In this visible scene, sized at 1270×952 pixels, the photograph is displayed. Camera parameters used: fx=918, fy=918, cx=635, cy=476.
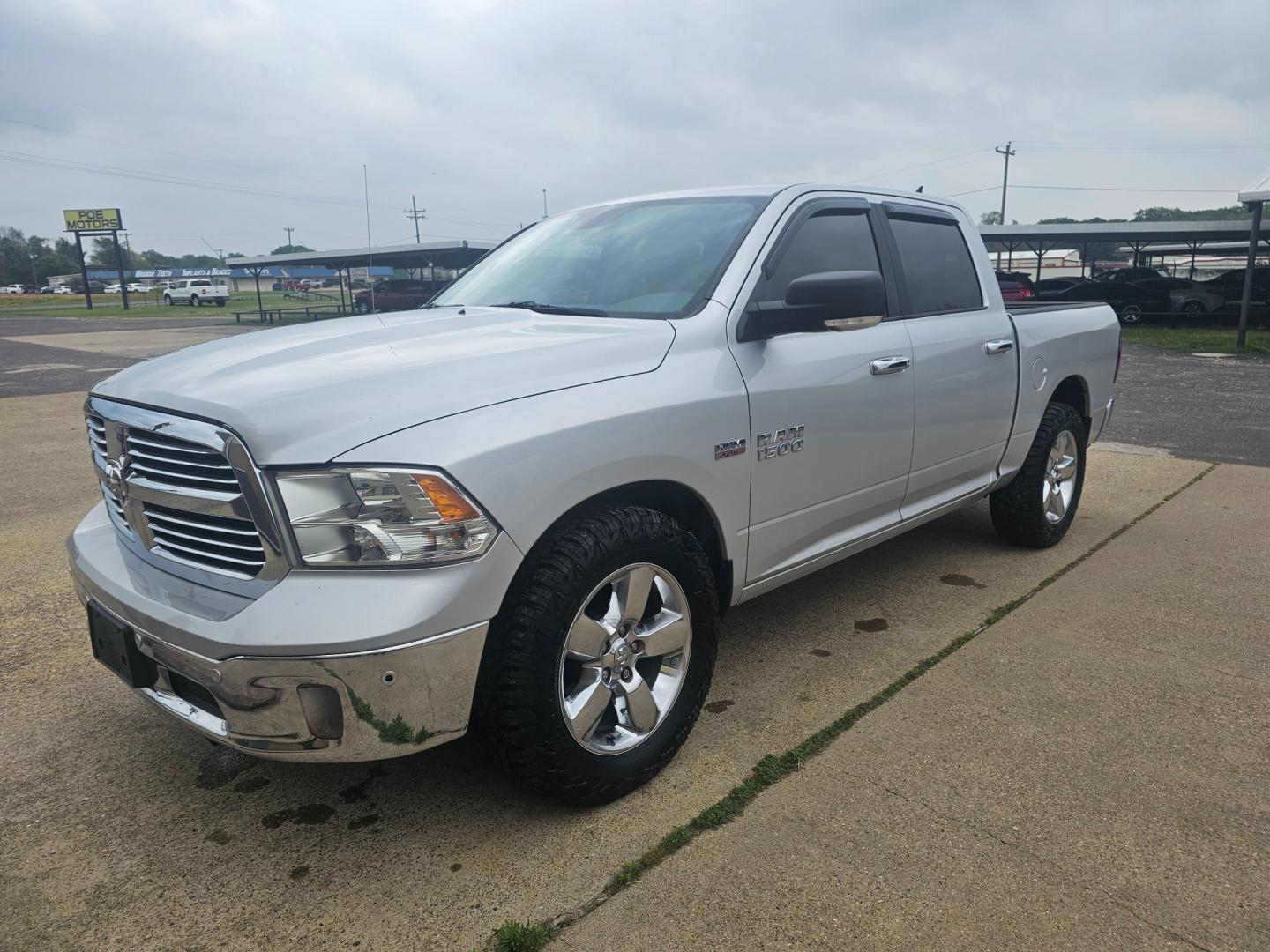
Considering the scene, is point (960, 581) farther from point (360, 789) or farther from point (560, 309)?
point (360, 789)

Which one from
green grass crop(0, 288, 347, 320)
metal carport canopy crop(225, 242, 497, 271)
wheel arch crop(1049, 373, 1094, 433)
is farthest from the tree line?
wheel arch crop(1049, 373, 1094, 433)

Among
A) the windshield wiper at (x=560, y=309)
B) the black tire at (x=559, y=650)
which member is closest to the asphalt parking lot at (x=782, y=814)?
the black tire at (x=559, y=650)

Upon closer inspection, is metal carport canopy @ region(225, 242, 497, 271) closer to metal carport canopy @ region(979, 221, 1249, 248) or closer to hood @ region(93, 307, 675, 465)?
metal carport canopy @ region(979, 221, 1249, 248)

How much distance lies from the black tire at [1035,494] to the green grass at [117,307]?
43851mm

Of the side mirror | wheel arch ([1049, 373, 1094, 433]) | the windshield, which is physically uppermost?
the windshield

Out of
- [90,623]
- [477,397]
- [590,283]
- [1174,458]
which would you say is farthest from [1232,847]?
[1174,458]

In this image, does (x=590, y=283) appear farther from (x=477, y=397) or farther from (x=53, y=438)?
(x=53, y=438)

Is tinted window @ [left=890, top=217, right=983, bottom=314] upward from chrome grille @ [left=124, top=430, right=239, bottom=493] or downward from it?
upward

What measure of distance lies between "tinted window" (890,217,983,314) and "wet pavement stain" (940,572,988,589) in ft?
4.19

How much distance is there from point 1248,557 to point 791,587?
7.80 ft

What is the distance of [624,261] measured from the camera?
330 centimetres

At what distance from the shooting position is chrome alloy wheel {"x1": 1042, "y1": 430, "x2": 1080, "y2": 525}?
15.6 ft

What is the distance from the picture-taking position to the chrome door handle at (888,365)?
3.34 m

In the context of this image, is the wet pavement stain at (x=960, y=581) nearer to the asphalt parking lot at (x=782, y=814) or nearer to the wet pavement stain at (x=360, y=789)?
the asphalt parking lot at (x=782, y=814)
